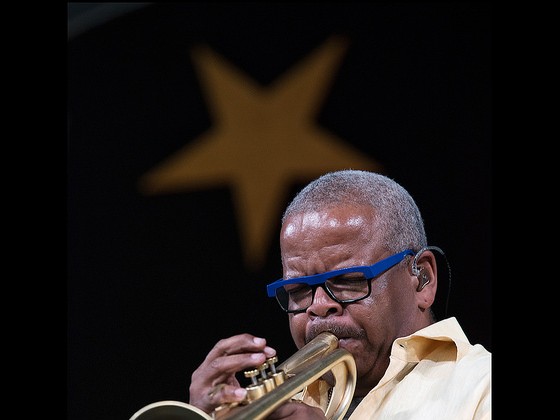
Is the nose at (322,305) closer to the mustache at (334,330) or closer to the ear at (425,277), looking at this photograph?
the mustache at (334,330)

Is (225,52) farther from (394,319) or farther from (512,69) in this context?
(512,69)

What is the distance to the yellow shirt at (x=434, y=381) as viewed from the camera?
2131mm

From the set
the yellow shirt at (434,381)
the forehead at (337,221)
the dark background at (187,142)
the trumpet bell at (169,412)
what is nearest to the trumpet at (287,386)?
the trumpet bell at (169,412)

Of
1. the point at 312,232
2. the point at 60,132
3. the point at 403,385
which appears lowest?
the point at 403,385

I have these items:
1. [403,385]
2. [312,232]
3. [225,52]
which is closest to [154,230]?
[225,52]

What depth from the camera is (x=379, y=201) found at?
256 cm

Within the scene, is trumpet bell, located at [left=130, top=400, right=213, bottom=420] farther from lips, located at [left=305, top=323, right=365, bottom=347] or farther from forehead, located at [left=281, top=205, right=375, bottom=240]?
forehead, located at [left=281, top=205, right=375, bottom=240]

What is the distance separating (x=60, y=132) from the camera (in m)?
1.55

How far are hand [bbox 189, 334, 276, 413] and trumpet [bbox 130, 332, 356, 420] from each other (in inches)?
1.1

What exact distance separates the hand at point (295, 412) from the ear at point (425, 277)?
682mm

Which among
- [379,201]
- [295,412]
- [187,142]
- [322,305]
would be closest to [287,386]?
[295,412]

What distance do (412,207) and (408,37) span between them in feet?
2.86

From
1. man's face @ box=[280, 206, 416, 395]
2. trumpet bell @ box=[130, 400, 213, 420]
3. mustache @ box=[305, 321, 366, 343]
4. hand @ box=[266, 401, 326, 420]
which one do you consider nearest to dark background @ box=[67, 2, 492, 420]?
man's face @ box=[280, 206, 416, 395]

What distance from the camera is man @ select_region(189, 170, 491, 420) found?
225 cm
